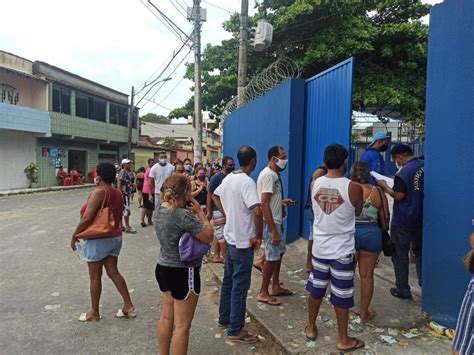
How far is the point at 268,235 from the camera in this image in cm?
404

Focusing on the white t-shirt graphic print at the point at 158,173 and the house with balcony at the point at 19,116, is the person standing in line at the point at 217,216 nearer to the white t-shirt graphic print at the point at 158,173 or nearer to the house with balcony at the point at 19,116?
the white t-shirt graphic print at the point at 158,173

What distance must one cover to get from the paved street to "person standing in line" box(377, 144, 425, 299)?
64.0 inches

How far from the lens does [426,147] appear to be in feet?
11.4

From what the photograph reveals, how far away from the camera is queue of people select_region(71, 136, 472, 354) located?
2.72m

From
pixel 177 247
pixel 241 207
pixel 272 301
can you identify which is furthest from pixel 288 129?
pixel 177 247

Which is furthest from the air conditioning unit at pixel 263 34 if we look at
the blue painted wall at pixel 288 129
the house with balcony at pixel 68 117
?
the house with balcony at pixel 68 117

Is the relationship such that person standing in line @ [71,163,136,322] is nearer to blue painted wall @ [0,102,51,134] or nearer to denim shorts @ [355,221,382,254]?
denim shorts @ [355,221,382,254]

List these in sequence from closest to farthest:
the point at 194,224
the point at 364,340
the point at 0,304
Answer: the point at 194,224 → the point at 364,340 → the point at 0,304

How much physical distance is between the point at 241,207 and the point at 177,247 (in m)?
0.83

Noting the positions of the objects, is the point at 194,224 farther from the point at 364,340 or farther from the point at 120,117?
the point at 120,117

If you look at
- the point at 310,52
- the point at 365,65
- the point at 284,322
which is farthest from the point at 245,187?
the point at 365,65

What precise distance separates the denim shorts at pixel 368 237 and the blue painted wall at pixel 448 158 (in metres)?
0.51

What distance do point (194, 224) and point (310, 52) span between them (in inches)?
403

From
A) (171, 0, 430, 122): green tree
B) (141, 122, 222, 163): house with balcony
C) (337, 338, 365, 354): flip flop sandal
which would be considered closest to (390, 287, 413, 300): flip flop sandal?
(337, 338, 365, 354): flip flop sandal
